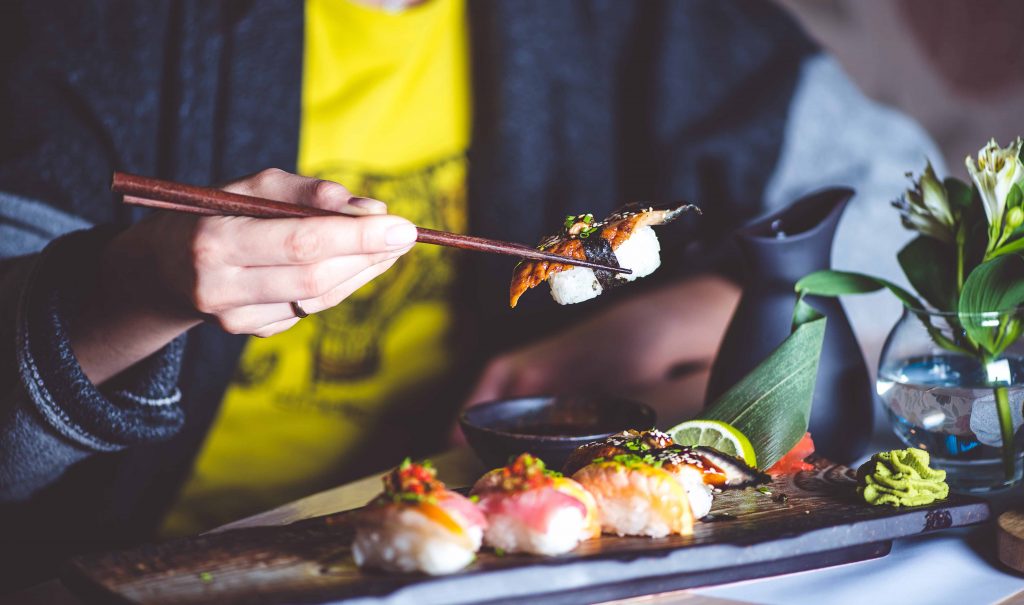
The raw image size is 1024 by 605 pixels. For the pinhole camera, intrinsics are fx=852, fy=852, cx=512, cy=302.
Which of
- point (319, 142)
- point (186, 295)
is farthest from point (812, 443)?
point (319, 142)

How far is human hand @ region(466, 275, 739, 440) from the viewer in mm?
1627

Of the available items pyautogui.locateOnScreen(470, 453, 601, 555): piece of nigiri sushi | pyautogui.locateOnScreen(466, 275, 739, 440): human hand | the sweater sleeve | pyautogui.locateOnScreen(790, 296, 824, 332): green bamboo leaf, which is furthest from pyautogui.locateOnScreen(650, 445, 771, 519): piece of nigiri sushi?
the sweater sleeve

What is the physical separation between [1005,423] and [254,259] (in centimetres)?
88

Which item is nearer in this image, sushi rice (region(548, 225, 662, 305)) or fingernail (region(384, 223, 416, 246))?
fingernail (region(384, 223, 416, 246))

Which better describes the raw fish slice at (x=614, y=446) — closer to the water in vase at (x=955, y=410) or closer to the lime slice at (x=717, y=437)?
the lime slice at (x=717, y=437)

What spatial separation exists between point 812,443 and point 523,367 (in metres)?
0.69

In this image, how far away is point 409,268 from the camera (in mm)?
1911

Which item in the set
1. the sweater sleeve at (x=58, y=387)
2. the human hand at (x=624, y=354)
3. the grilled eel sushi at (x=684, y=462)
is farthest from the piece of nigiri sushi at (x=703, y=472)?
the sweater sleeve at (x=58, y=387)

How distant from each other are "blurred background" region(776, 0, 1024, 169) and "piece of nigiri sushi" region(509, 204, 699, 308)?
2.06 meters

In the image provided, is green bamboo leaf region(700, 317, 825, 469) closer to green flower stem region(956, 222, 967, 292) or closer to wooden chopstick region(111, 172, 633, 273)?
green flower stem region(956, 222, 967, 292)

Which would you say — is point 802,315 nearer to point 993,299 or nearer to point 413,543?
point 993,299

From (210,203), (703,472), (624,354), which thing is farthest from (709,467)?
(624,354)

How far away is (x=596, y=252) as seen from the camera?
1.06 m

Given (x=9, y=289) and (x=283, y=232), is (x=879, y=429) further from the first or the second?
(x=9, y=289)
